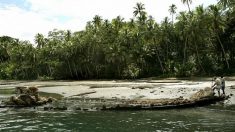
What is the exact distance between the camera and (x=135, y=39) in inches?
3844

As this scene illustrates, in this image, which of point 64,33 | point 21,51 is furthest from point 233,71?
point 21,51

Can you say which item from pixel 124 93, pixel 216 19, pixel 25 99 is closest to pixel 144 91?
pixel 124 93

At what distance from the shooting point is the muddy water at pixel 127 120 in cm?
2384

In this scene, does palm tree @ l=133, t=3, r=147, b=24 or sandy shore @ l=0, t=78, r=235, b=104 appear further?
palm tree @ l=133, t=3, r=147, b=24

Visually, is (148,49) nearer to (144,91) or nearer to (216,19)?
(216,19)

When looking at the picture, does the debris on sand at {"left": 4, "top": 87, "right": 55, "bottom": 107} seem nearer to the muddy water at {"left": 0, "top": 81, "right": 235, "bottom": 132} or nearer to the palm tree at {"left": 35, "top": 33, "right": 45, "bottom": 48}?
the muddy water at {"left": 0, "top": 81, "right": 235, "bottom": 132}

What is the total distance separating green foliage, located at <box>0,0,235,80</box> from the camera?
273 feet

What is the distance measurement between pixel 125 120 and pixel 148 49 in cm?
6991

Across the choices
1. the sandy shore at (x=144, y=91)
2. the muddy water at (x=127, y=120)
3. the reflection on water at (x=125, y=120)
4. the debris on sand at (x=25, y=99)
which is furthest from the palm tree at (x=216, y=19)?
the reflection on water at (x=125, y=120)

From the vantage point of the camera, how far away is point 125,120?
26.9m

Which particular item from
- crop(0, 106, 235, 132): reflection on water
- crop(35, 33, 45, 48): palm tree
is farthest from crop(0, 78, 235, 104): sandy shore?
crop(35, 33, 45, 48): palm tree

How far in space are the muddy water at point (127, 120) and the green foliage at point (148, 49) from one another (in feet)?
162

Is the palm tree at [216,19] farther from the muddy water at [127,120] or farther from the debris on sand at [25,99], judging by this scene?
the debris on sand at [25,99]

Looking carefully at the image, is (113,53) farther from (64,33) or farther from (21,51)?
(21,51)
